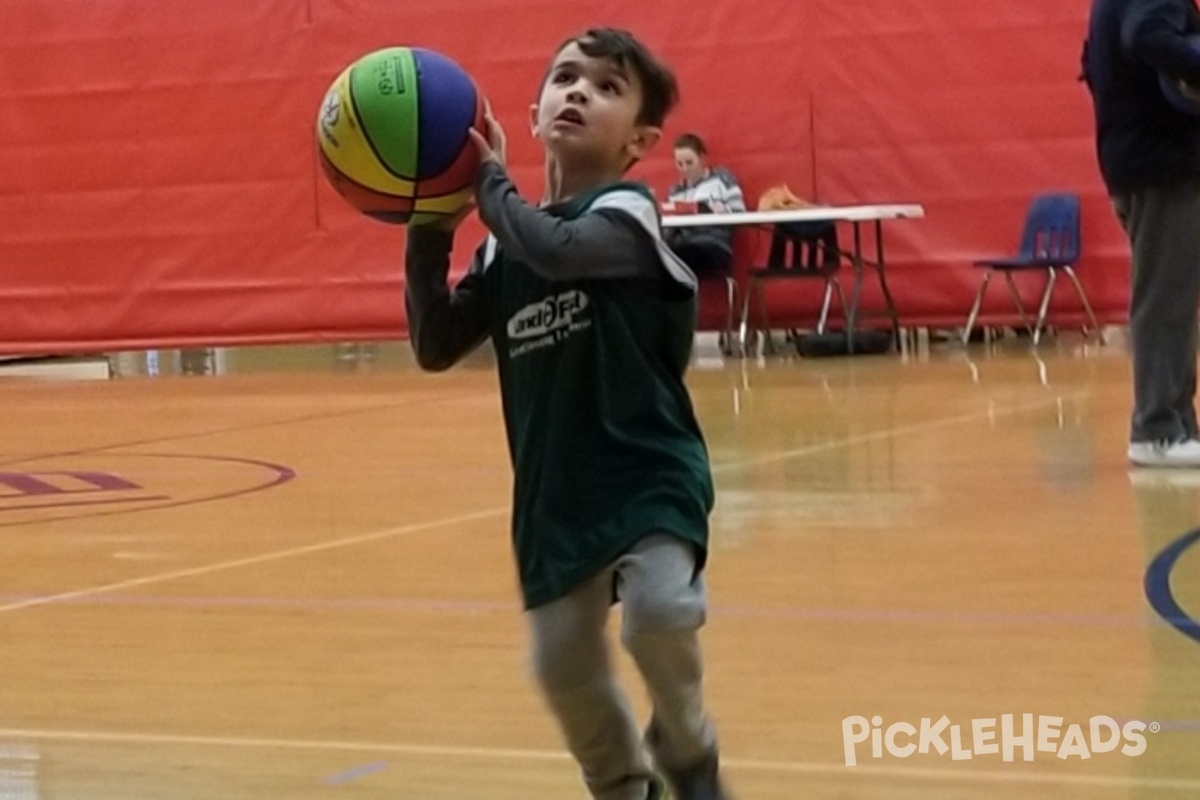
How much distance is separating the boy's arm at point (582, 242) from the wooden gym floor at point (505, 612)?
729 mm

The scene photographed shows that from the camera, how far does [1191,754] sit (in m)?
2.79

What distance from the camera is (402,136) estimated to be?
9.52 feet

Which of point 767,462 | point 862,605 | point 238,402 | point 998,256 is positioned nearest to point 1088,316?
point 998,256

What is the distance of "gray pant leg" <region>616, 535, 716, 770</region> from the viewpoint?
2.47 m

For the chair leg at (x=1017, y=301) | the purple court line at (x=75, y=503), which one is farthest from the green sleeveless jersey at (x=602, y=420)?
the chair leg at (x=1017, y=301)

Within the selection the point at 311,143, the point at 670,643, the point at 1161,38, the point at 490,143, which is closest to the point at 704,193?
the point at 311,143

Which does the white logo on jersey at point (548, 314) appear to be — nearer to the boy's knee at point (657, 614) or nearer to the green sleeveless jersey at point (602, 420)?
the green sleeveless jersey at point (602, 420)

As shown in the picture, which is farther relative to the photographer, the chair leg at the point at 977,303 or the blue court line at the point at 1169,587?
the chair leg at the point at 977,303

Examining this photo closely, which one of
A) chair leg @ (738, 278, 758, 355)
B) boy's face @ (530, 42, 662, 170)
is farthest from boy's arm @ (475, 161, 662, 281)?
chair leg @ (738, 278, 758, 355)

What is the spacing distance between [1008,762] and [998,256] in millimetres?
9294

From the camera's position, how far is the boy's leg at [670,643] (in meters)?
2.48

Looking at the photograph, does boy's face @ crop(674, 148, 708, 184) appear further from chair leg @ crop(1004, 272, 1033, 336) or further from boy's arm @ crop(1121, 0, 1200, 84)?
boy's arm @ crop(1121, 0, 1200, 84)

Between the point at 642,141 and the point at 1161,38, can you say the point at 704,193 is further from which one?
the point at 642,141

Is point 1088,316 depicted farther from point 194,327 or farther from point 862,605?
point 862,605
